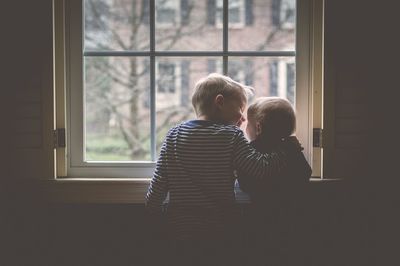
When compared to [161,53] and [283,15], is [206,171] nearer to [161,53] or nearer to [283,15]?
[161,53]

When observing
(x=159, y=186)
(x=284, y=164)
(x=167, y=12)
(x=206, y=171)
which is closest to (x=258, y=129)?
(x=284, y=164)

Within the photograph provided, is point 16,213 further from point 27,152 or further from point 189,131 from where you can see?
point 189,131

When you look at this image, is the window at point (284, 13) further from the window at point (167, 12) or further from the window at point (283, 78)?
the window at point (167, 12)

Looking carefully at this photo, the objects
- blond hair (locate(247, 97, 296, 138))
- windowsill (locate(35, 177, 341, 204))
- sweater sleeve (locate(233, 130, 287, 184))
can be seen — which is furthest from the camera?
windowsill (locate(35, 177, 341, 204))

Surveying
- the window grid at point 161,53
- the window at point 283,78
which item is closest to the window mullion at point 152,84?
the window grid at point 161,53

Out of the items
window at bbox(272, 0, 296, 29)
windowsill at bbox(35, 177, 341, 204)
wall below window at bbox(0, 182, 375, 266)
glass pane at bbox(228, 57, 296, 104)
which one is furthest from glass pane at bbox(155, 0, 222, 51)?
wall below window at bbox(0, 182, 375, 266)

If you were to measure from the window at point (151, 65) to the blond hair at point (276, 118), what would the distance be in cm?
25

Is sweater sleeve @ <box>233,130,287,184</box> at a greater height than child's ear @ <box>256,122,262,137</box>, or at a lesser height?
lesser

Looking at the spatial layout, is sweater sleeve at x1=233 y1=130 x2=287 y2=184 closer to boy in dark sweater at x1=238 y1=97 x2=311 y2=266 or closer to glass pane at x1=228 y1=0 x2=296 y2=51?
boy in dark sweater at x1=238 y1=97 x2=311 y2=266

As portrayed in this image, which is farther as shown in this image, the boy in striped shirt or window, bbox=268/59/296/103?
window, bbox=268/59/296/103

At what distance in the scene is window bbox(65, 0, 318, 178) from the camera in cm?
204

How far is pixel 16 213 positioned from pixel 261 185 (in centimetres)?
110

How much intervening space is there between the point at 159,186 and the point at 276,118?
51 cm

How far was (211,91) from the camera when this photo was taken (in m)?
1.76
